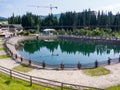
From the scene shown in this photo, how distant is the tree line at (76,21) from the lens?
411 feet

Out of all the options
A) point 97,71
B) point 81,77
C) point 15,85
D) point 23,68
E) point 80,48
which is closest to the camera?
point 15,85

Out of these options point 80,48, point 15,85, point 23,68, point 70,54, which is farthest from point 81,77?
point 80,48

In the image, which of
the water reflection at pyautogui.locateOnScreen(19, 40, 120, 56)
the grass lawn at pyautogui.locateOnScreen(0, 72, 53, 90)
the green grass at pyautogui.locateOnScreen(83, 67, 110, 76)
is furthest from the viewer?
the water reflection at pyautogui.locateOnScreen(19, 40, 120, 56)

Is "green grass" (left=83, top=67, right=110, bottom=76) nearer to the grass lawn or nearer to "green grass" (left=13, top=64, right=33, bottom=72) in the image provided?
the grass lawn

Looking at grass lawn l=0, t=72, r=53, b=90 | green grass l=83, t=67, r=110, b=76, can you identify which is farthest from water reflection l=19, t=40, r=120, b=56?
grass lawn l=0, t=72, r=53, b=90

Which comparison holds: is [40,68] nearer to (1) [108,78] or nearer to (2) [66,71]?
(2) [66,71]

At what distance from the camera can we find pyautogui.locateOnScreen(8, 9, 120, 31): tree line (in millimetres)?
125175

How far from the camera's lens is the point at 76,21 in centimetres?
13338

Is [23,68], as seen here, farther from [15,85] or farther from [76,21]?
Answer: [76,21]

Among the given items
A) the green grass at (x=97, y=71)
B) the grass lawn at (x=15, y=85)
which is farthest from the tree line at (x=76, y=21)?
the grass lawn at (x=15, y=85)

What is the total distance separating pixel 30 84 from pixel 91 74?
9.11m

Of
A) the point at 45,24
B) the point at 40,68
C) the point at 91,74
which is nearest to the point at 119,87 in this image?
the point at 91,74

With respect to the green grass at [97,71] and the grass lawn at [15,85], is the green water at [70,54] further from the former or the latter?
the grass lawn at [15,85]

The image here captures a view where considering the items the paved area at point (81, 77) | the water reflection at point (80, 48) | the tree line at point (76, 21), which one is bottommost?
the water reflection at point (80, 48)
